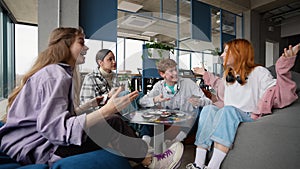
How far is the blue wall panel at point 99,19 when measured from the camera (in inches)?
126

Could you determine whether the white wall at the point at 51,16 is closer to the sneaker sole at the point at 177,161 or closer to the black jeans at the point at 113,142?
the black jeans at the point at 113,142

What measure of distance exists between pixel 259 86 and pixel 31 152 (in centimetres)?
146

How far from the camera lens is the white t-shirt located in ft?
4.56

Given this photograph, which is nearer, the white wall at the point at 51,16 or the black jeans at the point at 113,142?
the black jeans at the point at 113,142

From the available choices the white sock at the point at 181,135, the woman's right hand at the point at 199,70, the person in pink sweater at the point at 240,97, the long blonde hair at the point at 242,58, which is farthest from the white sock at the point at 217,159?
the woman's right hand at the point at 199,70

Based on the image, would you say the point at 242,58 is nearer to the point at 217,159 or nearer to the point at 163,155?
the point at 217,159

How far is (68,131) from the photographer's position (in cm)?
66

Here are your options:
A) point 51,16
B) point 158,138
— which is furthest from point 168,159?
point 51,16

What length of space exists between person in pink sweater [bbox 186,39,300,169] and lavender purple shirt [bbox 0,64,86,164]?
865mm

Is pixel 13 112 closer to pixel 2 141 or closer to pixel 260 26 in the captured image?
pixel 2 141

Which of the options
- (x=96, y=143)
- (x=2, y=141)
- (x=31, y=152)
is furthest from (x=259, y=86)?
(x=2, y=141)

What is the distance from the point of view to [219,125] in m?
1.21

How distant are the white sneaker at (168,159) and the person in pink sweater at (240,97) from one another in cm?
13

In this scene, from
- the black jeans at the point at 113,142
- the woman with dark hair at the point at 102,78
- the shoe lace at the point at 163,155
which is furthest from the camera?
the woman with dark hair at the point at 102,78
